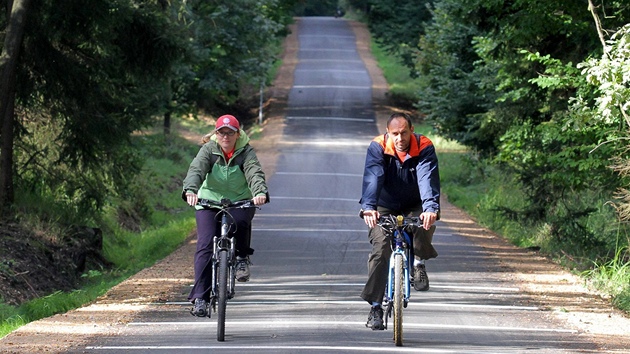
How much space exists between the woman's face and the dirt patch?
2.02 meters

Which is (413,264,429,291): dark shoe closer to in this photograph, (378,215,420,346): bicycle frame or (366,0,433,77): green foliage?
(378,215,420,346): bicycle frame

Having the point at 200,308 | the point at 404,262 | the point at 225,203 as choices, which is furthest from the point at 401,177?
the point at 200,308

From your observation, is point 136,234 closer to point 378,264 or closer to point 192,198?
point 192,198

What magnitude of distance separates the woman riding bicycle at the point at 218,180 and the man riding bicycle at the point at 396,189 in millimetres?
1145

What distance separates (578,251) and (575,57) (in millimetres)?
3112

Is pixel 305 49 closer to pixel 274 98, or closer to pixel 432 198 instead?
pixel 274 98

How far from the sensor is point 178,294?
42.5 feet

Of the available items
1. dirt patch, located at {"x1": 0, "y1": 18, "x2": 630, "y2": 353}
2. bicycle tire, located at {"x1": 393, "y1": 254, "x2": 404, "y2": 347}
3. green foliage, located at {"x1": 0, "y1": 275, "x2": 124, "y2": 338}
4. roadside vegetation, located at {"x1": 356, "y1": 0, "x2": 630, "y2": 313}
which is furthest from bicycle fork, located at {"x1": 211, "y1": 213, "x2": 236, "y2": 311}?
roadside vegetation, located at {"x1": 356, "y1": 0, "x2": 630, "y2": 313}

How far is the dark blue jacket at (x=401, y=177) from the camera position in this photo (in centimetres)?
915

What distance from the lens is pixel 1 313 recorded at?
13.4 meters

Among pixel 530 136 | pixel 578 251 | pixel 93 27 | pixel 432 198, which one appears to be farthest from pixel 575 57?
pixel 432 198

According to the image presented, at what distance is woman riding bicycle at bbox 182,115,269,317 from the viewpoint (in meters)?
9.94

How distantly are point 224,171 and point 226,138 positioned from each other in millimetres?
318

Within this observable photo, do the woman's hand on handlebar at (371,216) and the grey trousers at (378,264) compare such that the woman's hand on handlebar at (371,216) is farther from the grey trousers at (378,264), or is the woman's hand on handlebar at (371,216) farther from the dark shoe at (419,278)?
the dark shoe at (419,278)
